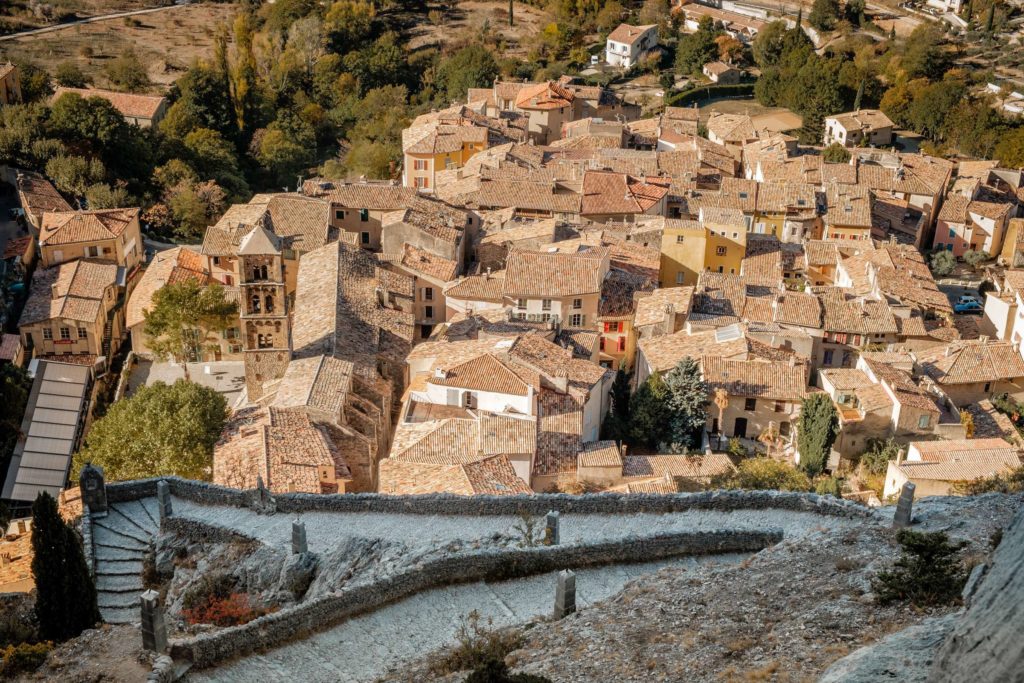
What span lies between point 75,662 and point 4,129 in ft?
145

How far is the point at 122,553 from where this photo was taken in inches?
806

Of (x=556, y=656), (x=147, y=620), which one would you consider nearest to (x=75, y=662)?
(x=147, y=620)

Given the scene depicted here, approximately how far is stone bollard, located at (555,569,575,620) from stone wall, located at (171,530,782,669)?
184 centimetres

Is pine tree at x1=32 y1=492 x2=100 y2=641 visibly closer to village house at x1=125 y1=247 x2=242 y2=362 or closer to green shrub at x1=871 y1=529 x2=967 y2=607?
green shrub at x1=871 y1=529 x2=967 y2=607

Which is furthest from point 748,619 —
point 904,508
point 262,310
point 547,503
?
point 262,310

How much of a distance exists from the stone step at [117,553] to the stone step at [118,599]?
2.95ft

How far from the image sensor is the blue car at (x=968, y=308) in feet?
156

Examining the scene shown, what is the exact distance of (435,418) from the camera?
3044cm

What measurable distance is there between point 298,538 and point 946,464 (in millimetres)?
17226

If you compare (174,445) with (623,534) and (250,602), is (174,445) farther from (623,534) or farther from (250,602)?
(623,534)

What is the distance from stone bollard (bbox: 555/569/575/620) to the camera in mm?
15664

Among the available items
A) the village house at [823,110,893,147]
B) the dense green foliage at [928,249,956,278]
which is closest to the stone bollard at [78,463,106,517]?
the dense green foliage at [928,249,956,278]

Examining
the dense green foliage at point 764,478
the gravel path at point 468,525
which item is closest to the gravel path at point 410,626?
the gravel path at point 468,525

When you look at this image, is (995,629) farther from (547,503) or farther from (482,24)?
(482,24)
